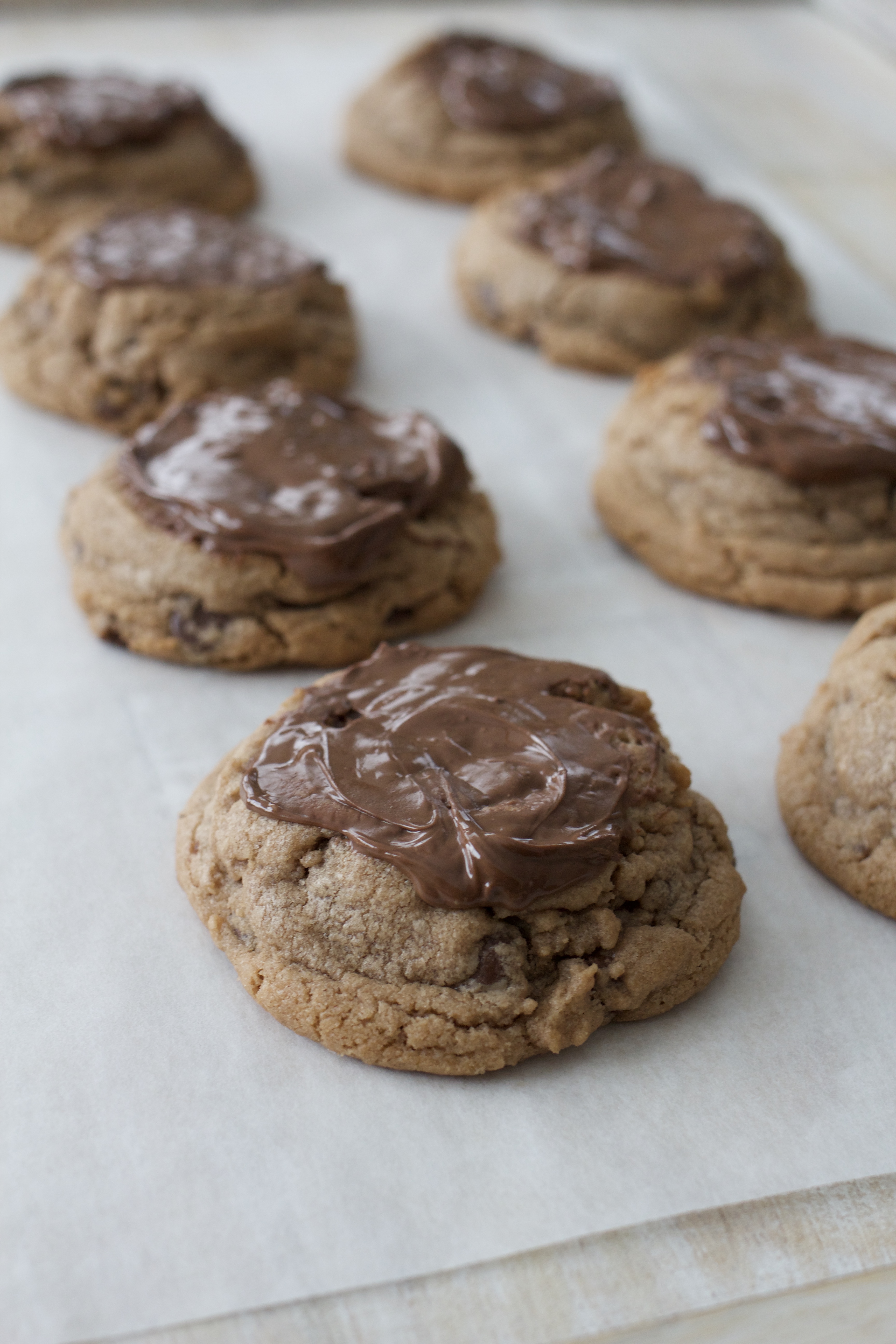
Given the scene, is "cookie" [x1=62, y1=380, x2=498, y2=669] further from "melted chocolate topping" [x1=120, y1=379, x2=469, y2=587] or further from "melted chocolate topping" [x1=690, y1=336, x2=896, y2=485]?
"melted chocolate topping" [x1=690, y1=336, x2=896, y2=485]

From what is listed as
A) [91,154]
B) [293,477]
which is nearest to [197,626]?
[293,477]

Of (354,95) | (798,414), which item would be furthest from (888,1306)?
(354,95)

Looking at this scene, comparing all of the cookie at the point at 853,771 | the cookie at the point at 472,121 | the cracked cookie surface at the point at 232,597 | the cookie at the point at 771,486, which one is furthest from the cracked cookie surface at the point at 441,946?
the cookie at the point at 472,121

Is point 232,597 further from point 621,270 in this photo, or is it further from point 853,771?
point 621,270

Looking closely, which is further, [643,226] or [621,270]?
[643,226]

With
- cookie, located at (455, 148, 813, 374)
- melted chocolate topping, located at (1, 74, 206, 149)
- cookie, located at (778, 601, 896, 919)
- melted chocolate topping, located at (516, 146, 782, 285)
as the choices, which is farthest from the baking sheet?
melted chocolate topping, located at (1, 74, 206, 149)

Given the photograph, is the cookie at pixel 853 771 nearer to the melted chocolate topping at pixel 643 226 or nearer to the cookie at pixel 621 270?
the cookie at pixel 621 270

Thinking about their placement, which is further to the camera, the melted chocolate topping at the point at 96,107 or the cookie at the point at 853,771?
the melted chocolate topping at the point at 96,107
